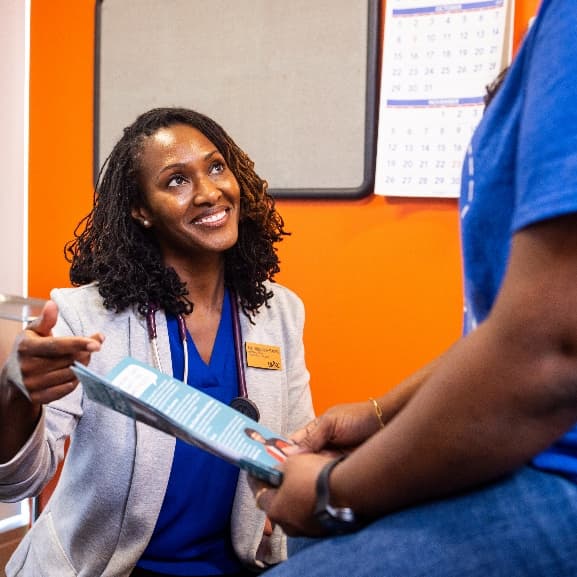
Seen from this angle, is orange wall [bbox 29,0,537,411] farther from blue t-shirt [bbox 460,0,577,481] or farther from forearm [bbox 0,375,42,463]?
blue t-shirt [bbox 460,0,577,481]

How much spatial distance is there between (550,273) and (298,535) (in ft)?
1.05

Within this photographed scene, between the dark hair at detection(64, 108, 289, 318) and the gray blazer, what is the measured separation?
1.9 inches

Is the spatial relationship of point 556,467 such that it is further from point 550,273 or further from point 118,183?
point 118,183

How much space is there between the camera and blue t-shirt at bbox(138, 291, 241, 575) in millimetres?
1312

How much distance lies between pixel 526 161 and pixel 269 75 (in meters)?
1.66

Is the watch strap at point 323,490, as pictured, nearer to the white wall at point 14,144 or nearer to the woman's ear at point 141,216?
the woman's ear at point 141,216

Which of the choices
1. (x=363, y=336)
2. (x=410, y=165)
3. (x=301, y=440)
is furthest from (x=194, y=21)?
(x=301, y=440)

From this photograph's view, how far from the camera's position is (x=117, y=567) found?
1244 mm

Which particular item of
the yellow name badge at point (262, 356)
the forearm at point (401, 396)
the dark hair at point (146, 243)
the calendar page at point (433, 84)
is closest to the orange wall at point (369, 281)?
the calendar page at point (433, 84)

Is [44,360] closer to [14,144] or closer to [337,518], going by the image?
[337,518]

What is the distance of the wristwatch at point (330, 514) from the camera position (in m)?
0.57

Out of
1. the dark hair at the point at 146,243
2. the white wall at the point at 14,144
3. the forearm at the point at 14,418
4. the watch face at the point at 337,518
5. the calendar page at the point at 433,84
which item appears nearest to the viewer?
the watch face at the point at 337,518

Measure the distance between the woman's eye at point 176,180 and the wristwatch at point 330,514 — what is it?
3.24ft

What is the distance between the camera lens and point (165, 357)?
135 centimetres
